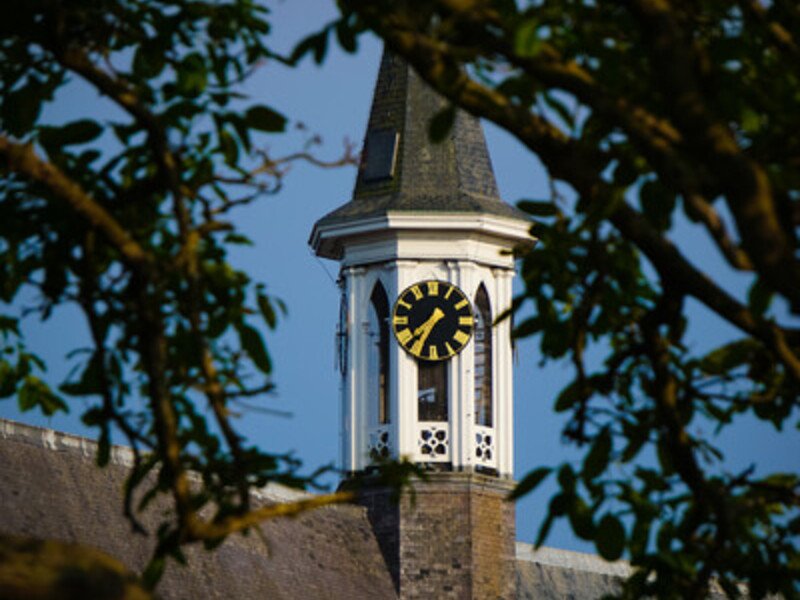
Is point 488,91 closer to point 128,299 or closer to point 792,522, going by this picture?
point 128,299

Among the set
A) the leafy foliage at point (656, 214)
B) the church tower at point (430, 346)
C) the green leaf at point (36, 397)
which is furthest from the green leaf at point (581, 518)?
the church tower at point (430, 346)

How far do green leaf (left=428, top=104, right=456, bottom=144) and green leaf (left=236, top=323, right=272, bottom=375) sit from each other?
138 centimetres

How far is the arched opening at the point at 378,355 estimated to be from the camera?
35.9m

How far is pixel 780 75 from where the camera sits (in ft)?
22.9

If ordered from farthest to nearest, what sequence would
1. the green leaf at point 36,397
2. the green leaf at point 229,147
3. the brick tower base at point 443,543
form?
the brick tower base at point 443,543
the green leaf at point 36,397
the green leaf at point 229,147

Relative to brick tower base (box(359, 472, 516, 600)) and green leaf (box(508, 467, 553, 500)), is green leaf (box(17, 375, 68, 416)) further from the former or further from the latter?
brick tower base (box(359, 472, 516, 600))

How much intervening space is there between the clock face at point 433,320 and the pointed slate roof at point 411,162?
159 centimetres

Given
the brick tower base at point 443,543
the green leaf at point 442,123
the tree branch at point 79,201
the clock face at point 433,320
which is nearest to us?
the green leaf at point 442,123

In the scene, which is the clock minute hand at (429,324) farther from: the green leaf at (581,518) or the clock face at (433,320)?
the green leaf at (581,518)

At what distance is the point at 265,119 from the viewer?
749 centimetres

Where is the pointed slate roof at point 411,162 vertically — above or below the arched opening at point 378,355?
above

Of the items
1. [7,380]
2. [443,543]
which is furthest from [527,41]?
[443,543]

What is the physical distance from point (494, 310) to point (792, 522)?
28446 millimetres

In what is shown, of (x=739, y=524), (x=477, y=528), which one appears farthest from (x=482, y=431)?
(x=739, y=524)
